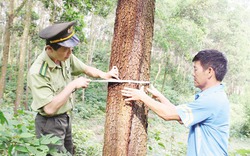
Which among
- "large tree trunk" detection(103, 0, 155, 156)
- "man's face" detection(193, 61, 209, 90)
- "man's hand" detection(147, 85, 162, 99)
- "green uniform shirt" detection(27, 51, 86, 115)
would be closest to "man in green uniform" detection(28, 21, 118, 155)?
"green uniform shirt" detection(27, 51, 86, 115)

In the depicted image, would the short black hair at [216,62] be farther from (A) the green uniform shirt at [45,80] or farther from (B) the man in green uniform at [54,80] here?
(A) the green uniform shirt at [45,80]

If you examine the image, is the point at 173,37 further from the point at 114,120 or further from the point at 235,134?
the point at 114,120

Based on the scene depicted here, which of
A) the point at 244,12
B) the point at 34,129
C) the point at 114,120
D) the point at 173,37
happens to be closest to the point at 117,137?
the point at 114,120

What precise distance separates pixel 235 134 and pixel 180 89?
746 centimetres

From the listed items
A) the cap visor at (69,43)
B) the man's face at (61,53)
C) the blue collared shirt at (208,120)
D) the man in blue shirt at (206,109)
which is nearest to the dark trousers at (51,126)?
the man's face at (61,53)

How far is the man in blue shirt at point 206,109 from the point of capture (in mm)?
2100

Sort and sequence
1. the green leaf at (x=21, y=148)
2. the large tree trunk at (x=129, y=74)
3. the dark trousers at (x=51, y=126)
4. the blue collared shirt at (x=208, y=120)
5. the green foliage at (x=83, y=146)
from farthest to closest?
the green foliage at (x=83, y=146), the dark trousers at (x=51, y=126), the large tree trunk at (x=129, y=74), the blue collared shirt at (x=208, y=120), the green leaf at (x=21, y=148)

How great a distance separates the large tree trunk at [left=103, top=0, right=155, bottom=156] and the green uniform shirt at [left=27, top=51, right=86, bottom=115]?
54 cm

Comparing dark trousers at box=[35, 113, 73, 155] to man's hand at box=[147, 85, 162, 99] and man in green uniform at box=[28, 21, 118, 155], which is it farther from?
man's hand at box=[147, 85, 162, 99]

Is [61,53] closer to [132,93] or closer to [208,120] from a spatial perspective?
[132,93]

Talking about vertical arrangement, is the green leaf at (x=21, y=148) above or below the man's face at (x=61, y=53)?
below

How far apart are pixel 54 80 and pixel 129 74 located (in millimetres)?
741

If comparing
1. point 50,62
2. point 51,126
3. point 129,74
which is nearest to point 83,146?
point 51,126

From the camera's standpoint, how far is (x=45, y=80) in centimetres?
249
